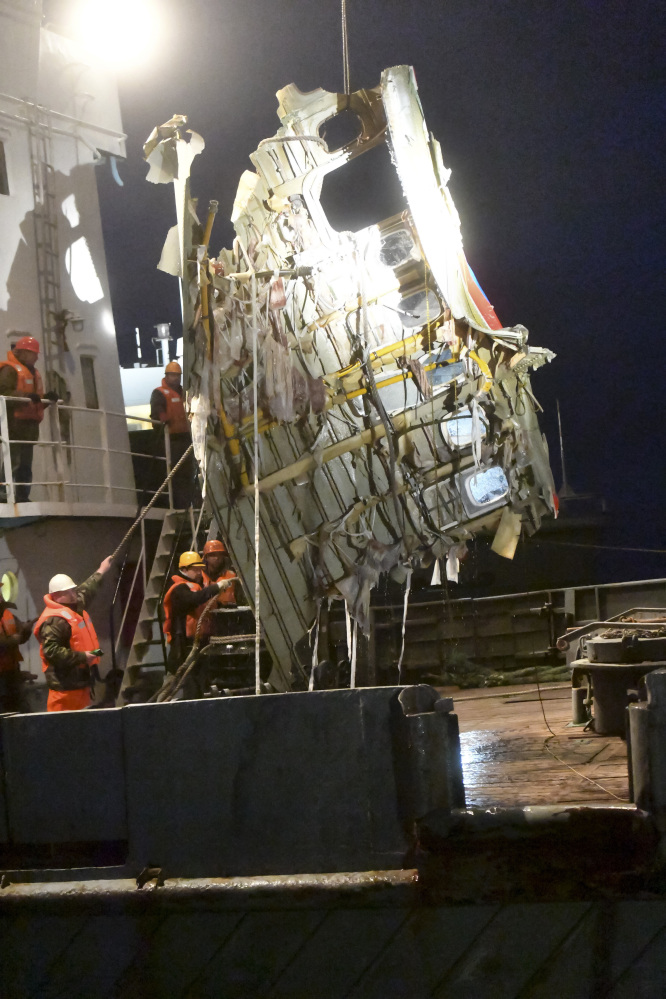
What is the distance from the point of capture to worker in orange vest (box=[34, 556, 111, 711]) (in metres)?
7.21

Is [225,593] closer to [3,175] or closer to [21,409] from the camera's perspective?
[21,409]

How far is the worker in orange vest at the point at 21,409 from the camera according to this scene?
10344 mm

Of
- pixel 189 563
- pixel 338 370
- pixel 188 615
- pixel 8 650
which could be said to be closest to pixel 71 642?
pixel 188 615

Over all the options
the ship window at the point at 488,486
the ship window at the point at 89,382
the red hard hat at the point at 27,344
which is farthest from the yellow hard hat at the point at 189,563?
the ship window at the point at 89,382

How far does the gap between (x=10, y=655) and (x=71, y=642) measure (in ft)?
Answer: 6.72

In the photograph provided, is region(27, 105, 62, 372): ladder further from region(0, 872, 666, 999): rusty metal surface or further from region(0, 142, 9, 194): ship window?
region(0, 872, 666, 999): rusty metal surface

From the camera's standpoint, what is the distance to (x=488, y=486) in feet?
27.9

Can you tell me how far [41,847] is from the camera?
409 cm

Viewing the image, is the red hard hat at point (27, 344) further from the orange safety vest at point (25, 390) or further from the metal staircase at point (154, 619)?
the metal staircase at point (154, 619)

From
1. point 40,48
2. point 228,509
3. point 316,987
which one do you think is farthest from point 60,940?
point 40,48

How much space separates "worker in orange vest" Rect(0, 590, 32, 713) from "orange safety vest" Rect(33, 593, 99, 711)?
5.45 ft

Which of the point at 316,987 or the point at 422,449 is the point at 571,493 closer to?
the point at 422,449

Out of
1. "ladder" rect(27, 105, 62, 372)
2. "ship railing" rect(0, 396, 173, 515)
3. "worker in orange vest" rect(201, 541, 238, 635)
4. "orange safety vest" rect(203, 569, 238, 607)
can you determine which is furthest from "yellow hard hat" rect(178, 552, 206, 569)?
"ladder" rect(27, 105, 62, 372)

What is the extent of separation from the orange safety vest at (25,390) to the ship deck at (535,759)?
6.01 metres
